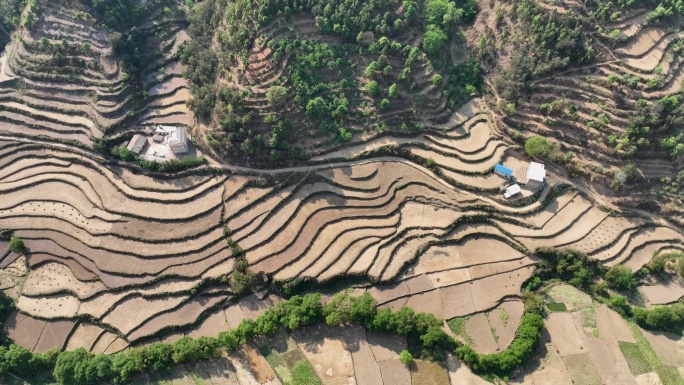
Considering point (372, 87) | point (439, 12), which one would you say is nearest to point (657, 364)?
point (372, 87)

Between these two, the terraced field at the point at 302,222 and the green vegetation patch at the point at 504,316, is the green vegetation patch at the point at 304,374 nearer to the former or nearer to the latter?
the terraced field at the point at 302,222

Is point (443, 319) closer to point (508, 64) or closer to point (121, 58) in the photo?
point (508, 64)

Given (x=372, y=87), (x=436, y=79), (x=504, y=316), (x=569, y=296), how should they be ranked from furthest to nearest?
(x=436, y=79) → (x=372, y=87) → (x=569, y=296) → (x=504, y=316)

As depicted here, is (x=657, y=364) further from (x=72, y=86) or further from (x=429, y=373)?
(x=72, y=86)

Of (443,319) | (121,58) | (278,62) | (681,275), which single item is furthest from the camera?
(121,58)

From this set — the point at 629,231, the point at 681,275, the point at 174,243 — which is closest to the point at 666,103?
the point at 629,231
